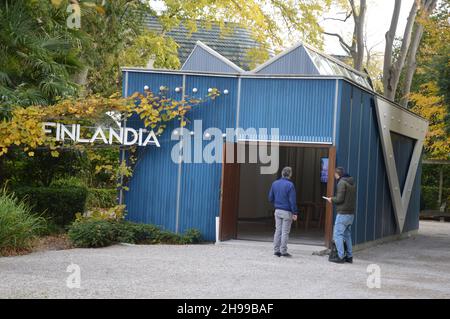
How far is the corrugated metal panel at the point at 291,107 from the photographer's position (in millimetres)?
17312

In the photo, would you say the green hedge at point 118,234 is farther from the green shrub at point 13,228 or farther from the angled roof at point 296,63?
the angled roof at point 296,63

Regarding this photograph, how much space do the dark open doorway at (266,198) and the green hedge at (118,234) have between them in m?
0.92

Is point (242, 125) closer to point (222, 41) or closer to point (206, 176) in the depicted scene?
point (206, 176)

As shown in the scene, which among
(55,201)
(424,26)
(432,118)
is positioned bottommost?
(55,201)

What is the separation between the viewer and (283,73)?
18.9 meters

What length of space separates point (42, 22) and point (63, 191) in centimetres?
389

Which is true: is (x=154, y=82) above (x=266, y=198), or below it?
above

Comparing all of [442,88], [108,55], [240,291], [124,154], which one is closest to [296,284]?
[240,291]

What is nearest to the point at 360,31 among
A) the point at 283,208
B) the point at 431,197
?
the point at 431,197

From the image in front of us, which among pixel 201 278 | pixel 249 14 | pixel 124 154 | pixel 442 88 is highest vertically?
pixel 249 14

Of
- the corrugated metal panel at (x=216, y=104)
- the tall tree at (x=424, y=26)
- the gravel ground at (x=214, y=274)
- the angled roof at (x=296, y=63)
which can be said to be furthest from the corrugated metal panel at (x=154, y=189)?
the tall tree at (x=424, y=26)

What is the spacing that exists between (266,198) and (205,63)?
818cm

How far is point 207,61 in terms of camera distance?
19.5m
